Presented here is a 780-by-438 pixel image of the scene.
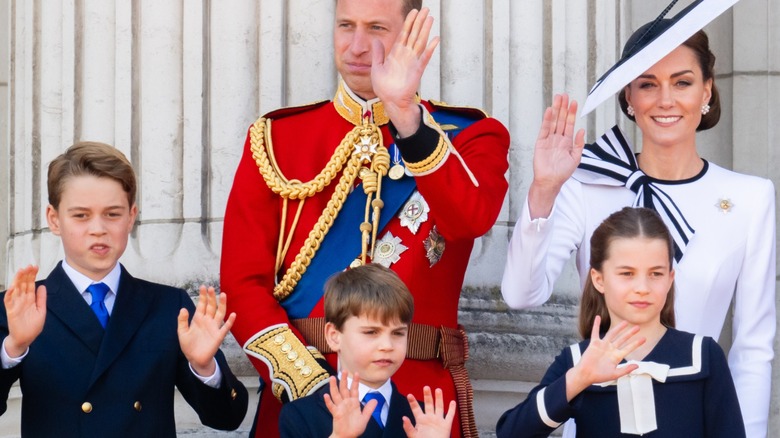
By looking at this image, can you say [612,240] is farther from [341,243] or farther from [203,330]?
[203,330]

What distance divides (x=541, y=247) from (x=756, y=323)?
0.62 meters

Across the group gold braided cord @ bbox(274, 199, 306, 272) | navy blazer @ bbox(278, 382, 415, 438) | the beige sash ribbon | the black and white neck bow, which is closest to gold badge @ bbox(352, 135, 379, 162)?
gold braided cord @ bbox(274, 199, 306, 272)

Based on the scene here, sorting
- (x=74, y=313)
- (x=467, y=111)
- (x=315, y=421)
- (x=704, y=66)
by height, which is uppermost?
(x=704, y=66)

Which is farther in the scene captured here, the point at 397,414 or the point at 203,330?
the point at 203,330

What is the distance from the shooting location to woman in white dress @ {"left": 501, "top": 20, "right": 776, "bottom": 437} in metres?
4.39

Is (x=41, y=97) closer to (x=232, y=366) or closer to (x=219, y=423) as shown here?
(x=232, y=366)

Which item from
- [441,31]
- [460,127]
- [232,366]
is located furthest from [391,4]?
[232,366]

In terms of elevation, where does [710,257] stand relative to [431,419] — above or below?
above

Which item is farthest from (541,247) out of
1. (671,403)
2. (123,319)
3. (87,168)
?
(87,168)

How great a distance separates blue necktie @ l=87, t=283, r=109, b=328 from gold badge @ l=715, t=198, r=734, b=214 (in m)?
1.69

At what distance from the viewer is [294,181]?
4578mm

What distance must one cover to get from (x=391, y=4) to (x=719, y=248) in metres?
1.12

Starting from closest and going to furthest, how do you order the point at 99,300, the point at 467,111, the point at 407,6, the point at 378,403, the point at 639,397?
the point at 639,397 < the point at 378,403 < the point at 99,300 < the point at 407,6 < the point at 467,111

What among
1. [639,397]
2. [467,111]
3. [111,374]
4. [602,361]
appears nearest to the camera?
[602,361]
